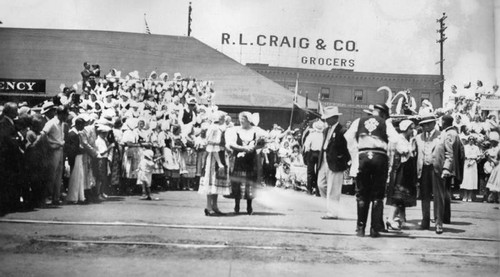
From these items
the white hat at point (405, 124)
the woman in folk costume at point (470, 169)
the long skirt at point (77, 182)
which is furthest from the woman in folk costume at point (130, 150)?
the woman in folk costume at point (470, 169)

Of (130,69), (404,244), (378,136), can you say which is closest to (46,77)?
(130,69)

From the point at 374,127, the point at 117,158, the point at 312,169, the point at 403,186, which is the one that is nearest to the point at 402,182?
the point at 403,186

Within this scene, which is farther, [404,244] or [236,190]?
[236,190]

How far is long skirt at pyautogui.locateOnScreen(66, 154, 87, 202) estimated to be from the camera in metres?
7.39

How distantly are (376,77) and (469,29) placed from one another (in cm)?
131

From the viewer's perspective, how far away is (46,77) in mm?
8164

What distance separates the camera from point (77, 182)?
7.49 meters

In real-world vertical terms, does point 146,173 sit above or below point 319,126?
below

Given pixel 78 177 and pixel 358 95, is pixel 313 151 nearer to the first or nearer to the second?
pixel 358 95

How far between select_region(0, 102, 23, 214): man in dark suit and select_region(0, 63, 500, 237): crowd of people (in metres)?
0.01

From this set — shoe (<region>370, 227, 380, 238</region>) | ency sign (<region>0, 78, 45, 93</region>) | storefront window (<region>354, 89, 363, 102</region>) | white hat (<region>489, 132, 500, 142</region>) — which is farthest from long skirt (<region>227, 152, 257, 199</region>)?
white hat (<region>489, 132, 500, 142</region>)

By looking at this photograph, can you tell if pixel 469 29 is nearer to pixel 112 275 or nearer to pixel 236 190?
pixel 236 190

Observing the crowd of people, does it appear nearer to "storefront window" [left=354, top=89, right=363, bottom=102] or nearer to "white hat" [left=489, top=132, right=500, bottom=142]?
"white hat" [left=489, top=132, right=500, bottom=142]

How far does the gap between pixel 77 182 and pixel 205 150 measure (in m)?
1.87
